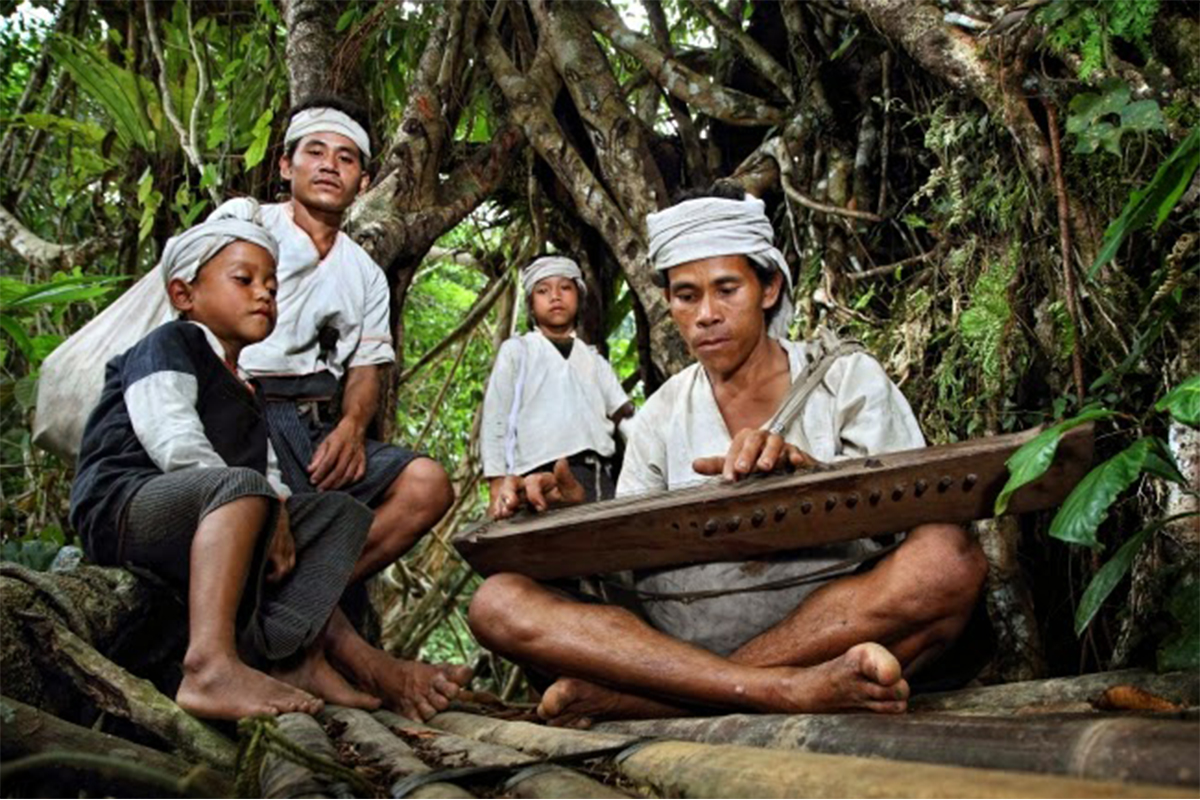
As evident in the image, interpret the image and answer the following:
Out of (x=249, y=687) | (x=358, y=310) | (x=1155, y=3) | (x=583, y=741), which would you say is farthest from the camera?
(x=358, y=310)

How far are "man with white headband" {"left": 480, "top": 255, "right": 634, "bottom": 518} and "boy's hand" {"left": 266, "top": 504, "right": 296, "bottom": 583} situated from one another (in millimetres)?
2146

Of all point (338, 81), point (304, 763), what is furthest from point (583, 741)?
point (338, 81)

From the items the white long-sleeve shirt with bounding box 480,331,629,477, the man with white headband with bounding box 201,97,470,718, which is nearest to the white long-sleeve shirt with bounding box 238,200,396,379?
the man with white headband with bounding box 201,97,470,718

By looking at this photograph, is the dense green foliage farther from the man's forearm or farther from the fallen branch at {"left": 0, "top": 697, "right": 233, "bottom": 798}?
the fallen branch at {"left": 0, "top": 697, "right": 233, "bottom": 798}

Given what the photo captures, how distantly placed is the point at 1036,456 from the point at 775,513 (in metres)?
0.65

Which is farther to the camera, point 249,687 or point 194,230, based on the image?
point 194,230

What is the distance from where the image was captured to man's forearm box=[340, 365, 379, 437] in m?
4.23

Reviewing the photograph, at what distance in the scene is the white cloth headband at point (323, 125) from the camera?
4551 millimetres

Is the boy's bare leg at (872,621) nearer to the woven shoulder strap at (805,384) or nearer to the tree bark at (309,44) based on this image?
the woven shoulder strap at (805,384)

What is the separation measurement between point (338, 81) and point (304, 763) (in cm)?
Answer: 440

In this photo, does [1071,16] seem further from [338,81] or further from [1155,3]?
[338,81]

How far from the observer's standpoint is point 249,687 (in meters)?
2.75

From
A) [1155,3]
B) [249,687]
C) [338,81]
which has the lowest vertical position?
[249,687]

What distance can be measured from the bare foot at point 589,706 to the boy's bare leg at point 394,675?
0.43 m
